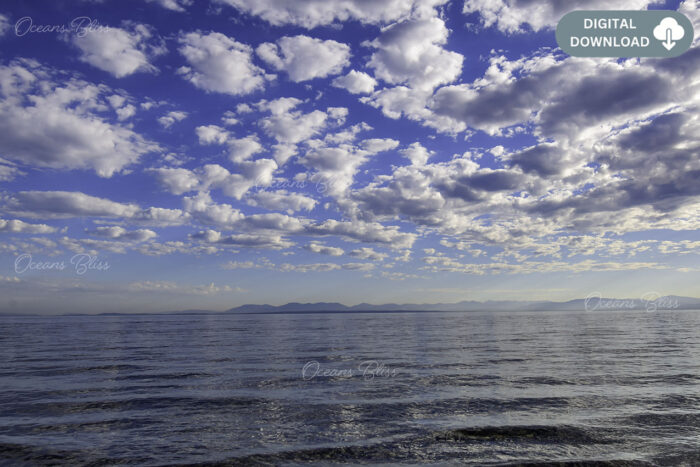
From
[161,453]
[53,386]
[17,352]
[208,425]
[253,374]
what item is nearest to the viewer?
[161,453]

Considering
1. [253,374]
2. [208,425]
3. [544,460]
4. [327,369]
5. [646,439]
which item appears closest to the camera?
[544,460]

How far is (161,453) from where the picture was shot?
12.2 meters

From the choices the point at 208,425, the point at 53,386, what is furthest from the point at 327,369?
the point at 53,386

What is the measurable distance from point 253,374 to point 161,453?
45.3 ft

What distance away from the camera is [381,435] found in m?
13.7

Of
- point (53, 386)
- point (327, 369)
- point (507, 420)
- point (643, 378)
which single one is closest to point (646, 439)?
point (507, 420)

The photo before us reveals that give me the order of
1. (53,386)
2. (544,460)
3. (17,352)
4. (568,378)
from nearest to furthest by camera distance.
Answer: (544,460)
(53,386)
(568,378)
(17,352)

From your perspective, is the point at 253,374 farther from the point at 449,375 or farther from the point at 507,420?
the point at 507,420

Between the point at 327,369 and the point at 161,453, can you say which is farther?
the point at 327,369

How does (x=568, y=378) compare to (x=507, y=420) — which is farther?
(x=568, y=378)

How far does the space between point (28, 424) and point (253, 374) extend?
40.2ft

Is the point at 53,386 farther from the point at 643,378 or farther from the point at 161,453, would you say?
the point at 643,378

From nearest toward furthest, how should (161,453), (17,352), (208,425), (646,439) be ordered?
(161,453) < (646,439) < (208,425) < (17,352)

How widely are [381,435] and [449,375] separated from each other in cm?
1224
